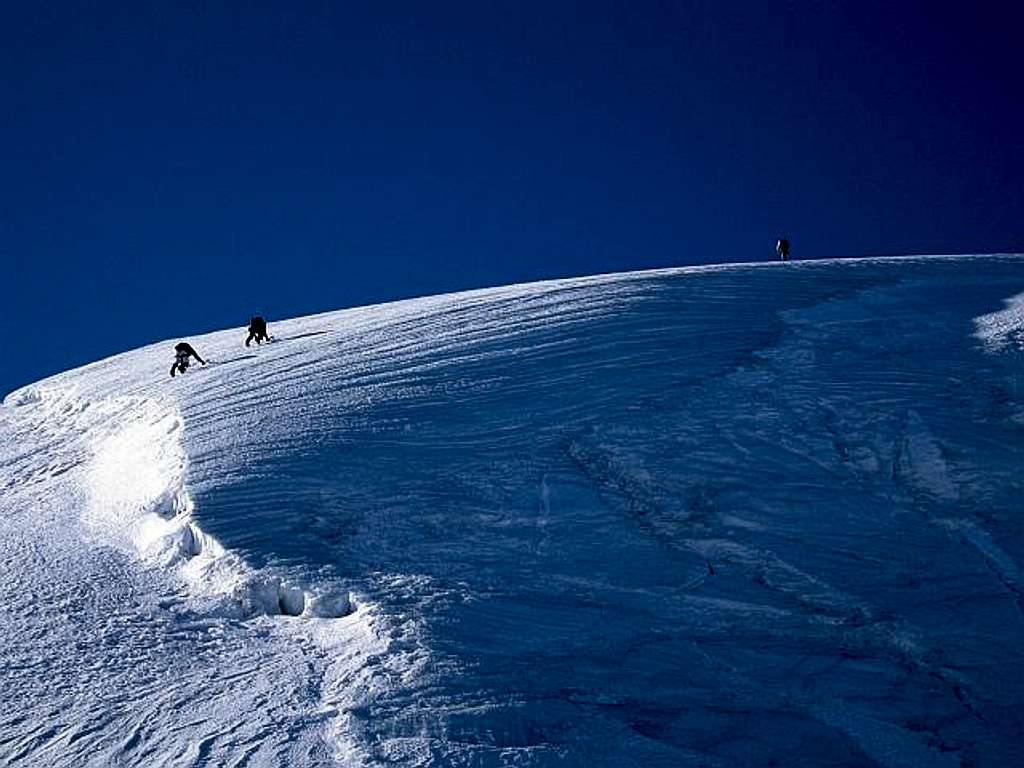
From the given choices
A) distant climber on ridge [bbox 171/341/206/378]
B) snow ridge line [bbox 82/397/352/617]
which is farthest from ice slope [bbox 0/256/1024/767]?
distant climber on ridge [bbox 171/341/206/378]

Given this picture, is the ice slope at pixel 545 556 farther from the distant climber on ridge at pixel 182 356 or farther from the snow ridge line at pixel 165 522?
the distant climber on ridge at pixel 182 356

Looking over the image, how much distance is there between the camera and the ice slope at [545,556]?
7.01 m

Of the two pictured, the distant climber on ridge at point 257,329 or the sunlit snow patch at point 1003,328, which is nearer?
the sunlit snow patch at point 1003,328

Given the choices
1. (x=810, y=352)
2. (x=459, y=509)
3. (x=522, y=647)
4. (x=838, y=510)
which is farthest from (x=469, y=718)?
(x=810, y=352)

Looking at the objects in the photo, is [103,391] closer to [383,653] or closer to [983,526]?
[383,653]

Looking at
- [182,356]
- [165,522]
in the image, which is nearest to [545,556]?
[165,522]

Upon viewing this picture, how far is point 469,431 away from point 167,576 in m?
3.87

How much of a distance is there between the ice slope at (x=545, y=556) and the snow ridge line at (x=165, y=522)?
39 mm

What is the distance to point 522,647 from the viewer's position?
7793 mm

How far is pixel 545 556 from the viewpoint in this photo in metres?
9.05

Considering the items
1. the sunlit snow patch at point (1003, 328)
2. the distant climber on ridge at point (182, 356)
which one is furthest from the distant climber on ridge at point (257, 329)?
the sunlit snow patch at point (1003, 328)

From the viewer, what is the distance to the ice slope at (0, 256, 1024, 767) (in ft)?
23.0

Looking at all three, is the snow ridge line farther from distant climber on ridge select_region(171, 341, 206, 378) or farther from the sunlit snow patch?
the sunlit snow patch

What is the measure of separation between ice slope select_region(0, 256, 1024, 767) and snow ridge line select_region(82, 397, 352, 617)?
0.04 meters
